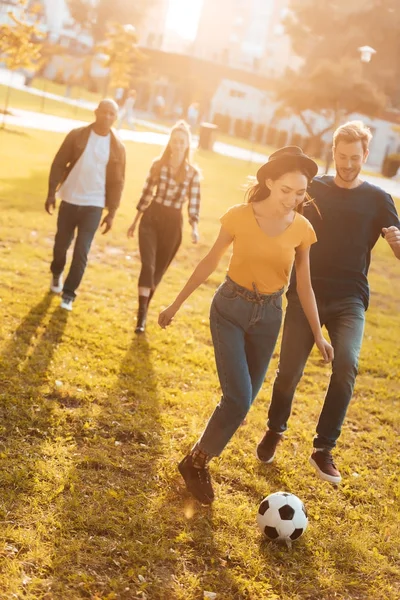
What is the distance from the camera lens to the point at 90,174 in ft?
27.8

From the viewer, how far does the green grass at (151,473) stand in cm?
426

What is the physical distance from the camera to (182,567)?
434cm

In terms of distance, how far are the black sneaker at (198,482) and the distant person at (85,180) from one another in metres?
3.98

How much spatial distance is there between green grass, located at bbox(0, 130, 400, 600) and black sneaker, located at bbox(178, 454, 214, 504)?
0.09m

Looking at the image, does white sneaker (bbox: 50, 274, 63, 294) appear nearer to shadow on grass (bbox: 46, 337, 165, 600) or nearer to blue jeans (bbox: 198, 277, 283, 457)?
shadow on grass (bbox: 46, 337, 165, 600)

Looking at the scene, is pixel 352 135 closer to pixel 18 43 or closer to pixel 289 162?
pixel 289 162

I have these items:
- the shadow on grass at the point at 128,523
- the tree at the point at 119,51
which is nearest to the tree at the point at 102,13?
the tree at the point at 119,51

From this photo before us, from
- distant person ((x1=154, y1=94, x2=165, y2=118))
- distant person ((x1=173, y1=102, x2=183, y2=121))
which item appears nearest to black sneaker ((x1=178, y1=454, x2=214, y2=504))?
distant person ((x1=154, y1=94, x2=165, y2=118))

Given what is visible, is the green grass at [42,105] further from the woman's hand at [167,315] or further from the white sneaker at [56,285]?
the woman's hand at [167,315]

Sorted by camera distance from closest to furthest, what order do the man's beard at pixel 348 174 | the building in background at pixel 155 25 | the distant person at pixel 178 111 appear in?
the man's beard at pixel 348 174, the distant person at pixel 178 111, the building in background at pixel 155 25

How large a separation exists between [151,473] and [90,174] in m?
4.18

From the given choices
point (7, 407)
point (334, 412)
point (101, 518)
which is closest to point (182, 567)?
point (101, 518)

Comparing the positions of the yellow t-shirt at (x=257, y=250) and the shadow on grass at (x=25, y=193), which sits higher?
the yellow t-shirt at (x=257, y=250)

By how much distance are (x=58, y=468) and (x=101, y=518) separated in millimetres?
666
